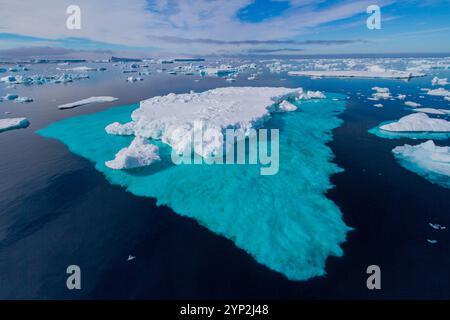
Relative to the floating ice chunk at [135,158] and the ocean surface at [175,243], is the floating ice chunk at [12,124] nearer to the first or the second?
the ocean surface at [175,243]

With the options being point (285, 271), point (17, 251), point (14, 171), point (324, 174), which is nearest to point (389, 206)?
point (324, 174)

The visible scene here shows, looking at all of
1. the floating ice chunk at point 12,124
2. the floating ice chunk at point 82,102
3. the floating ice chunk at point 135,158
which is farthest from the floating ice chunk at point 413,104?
the floating ice chunk at point 12,124

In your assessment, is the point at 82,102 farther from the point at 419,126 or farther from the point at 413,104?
the point at 413,104

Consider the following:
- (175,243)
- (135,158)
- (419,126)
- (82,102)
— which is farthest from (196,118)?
(82,102)

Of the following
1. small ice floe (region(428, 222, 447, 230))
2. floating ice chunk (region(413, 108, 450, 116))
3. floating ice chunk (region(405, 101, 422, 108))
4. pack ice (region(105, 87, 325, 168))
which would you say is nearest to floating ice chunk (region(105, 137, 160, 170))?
pack ice (region(105, 87, 325, 168))

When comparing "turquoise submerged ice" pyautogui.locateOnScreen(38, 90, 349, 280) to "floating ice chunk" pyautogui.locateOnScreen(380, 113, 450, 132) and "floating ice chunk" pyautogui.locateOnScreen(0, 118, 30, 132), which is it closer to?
"floating ice chunk" pyautogui.locateOnScreen(380, 113, 450, 132)
